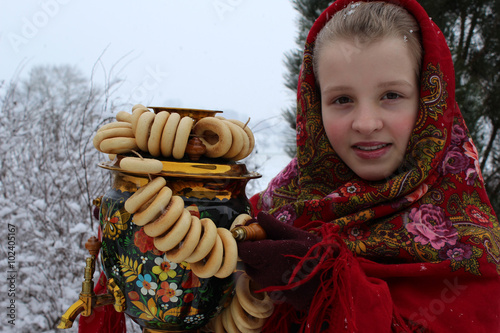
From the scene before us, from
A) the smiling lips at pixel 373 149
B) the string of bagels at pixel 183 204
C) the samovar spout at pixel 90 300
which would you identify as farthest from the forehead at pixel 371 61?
the samovar spout at pixel 90 300

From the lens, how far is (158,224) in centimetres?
69

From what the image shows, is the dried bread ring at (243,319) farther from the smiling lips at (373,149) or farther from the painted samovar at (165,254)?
the smiling lips at (373,149)

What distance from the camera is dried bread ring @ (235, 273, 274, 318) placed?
0.85 m

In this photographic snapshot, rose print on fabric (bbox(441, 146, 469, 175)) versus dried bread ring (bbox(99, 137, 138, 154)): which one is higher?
dried bread ring (bbox(99, 137, 138, 154))

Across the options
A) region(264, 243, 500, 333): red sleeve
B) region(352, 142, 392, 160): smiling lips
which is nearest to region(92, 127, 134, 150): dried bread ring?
region(264, 243, 500, 333): red sleeve

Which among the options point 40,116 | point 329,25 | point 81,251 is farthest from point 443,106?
point 40,116

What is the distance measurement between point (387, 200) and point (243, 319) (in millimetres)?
463

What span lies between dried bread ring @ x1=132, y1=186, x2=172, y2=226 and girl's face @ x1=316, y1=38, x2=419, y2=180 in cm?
54

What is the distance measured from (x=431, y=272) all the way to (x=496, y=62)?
2.56 meters

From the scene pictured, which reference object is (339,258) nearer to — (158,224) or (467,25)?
(158,224)

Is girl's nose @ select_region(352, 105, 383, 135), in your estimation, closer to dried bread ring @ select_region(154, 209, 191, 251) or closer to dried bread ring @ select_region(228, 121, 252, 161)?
dried bread ring @ select_region(228, 121, 252, 161)

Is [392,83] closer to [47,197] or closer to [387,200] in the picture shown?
[387,200]

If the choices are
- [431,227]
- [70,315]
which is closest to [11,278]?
[70,315]

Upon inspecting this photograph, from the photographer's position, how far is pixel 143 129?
787 millimetres
